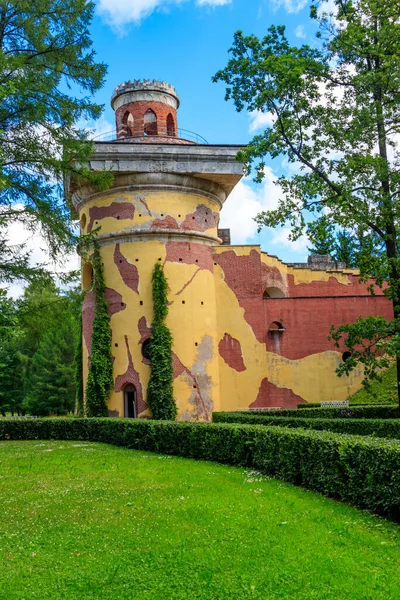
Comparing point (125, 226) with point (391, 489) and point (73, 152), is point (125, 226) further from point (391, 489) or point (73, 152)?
point (391, 489)

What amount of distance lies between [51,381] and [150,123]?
22538 mm

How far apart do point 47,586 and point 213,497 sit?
11.7 ft

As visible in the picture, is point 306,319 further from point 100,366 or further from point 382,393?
point 100,366

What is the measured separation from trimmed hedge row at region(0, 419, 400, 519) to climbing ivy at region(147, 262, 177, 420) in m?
4.40

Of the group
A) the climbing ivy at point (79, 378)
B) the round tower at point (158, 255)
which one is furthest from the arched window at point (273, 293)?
the climbing ivy at point (79, 378)

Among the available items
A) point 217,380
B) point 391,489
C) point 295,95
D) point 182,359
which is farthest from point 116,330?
point 391,489

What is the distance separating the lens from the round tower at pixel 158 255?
22.7 m

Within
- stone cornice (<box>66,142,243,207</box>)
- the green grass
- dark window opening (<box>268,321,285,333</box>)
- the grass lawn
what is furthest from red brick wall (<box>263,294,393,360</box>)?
the grass lawn

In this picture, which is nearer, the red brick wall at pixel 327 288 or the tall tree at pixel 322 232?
the tall tree at pixel 322 232

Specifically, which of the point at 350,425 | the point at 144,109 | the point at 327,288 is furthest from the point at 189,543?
the point at 327,288

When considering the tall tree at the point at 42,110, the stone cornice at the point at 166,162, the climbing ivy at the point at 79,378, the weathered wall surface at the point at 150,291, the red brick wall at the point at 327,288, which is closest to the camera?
the tall tree at the point at 42,110

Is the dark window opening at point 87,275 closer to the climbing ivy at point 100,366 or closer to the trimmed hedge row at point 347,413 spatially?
the climbing ivy at point 100,366

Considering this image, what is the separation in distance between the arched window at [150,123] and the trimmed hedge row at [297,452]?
46.8 feet

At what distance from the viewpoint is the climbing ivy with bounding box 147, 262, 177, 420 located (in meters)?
21.9
